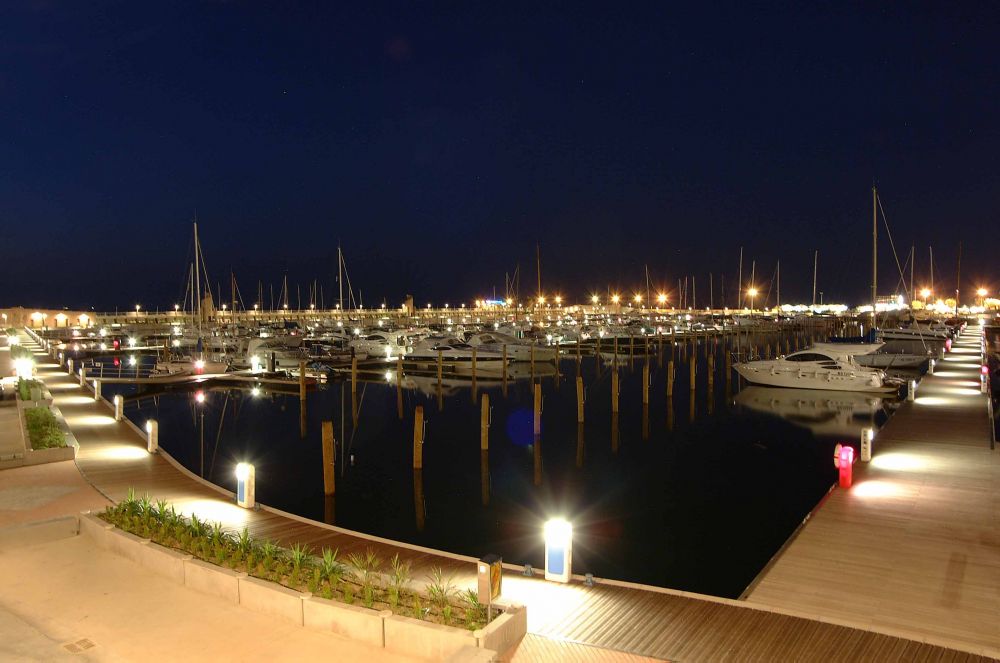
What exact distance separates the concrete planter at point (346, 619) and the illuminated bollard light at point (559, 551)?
2.75 m

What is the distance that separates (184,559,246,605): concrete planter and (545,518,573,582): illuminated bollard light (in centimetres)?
426

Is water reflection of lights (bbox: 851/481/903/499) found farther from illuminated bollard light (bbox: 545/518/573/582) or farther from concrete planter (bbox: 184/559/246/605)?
concrete planter (bbox: 184/559/246/605)

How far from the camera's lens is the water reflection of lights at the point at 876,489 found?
14.9 meters

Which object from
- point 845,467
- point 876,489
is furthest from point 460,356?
point 876,489

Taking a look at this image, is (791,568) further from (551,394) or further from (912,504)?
(551,394)

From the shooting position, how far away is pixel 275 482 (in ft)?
75.9

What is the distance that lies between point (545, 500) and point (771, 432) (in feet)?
49.0

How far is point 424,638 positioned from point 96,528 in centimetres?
704

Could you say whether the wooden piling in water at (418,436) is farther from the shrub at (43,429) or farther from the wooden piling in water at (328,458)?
the shrub at (43,429)

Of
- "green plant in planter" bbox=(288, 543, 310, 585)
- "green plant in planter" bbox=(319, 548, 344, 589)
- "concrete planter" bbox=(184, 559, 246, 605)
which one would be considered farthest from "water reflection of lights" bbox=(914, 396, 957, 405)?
"concrete planter" bbox=(184, 559, 246, 605)

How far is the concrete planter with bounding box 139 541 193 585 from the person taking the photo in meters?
9.98

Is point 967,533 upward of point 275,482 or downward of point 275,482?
upward

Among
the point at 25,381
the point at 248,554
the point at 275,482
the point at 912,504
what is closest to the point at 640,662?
the point at 248,554

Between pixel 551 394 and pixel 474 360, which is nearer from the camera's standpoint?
pixel 551 394
